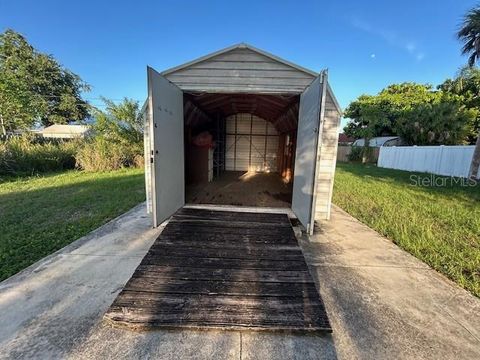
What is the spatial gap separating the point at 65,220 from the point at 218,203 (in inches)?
108

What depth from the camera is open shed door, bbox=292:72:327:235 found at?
120 inches

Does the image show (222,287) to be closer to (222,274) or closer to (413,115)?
(222,274)

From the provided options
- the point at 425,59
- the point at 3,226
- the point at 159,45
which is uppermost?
the point at 425,59

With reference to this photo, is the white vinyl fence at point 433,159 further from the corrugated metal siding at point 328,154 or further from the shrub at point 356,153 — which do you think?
the corrugated metal siding at point 328,154

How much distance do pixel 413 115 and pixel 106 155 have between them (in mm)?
19858

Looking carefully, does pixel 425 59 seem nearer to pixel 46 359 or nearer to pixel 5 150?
pixel 46 359

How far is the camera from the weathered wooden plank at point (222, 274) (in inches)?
85.0

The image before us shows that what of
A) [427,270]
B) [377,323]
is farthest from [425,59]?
[377,323]

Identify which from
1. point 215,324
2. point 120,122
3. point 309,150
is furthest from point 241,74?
point 120,122

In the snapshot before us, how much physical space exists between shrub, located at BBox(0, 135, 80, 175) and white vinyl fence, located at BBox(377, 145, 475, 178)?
58.0 feet

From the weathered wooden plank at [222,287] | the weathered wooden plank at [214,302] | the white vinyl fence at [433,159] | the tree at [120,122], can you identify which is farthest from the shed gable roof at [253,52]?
the white vinyl fence at [433,159]

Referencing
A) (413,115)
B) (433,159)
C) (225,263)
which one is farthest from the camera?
(413,115)

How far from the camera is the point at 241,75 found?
12.1 feet

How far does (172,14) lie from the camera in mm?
8094
